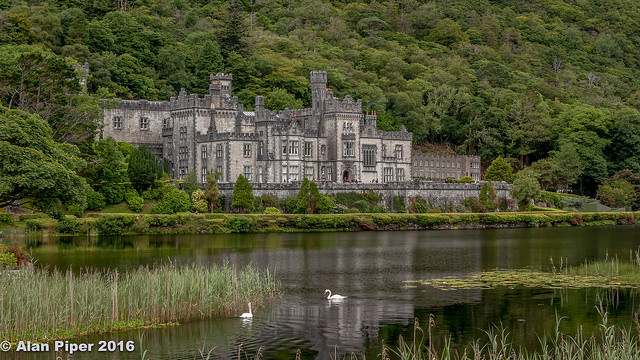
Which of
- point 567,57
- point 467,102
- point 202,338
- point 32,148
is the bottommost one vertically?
point 202,338

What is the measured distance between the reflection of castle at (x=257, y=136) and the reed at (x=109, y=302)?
174 feet

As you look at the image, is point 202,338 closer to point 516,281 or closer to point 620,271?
point 516,281

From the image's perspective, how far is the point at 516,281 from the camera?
39.2 m

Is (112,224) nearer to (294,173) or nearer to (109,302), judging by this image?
(294,173)

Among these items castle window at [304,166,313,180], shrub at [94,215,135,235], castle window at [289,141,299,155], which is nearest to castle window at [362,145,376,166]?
castle window at [304,166,313,180]

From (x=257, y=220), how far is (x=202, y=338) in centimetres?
4646

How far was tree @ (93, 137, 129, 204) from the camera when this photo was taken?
7412cm

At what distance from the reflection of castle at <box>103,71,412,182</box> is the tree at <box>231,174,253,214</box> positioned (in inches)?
257

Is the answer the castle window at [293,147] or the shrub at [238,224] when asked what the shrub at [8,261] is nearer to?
the shrub at [238,224]

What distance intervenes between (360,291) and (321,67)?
3429 inches

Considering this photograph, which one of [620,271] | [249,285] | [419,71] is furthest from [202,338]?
[419,71]

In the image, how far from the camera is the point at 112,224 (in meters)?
66.8

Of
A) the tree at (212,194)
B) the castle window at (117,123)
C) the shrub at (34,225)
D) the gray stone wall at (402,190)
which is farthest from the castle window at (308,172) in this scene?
the shrub at (34,225)

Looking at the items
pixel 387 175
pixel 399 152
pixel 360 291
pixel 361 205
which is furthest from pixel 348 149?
pixel 360 291
